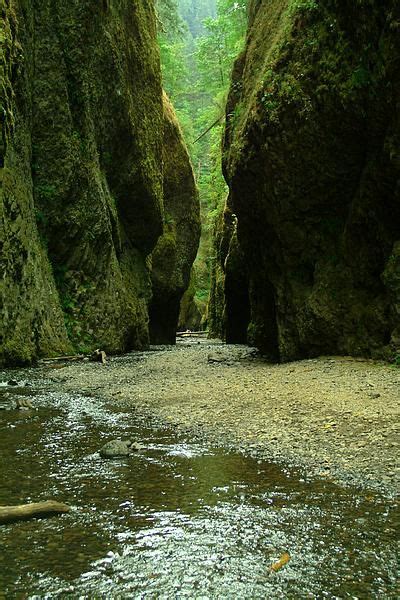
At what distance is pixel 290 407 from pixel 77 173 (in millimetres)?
11020

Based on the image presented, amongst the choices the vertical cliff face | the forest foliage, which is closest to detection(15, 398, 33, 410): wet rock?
the vertical cliff face

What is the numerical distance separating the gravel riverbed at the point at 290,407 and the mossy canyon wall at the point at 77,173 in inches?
100

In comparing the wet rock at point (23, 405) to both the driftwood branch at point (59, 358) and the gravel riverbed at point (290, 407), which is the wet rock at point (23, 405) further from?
the driftwood branch at point (59, 358)

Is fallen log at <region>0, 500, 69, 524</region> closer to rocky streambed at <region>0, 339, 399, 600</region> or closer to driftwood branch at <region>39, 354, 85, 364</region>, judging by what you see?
rocky streambed at <region>0, 339, 399, 600</region>

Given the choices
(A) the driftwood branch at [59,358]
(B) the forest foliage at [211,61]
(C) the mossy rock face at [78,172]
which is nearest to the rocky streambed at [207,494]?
(A) the driftwood branch at [59,358]

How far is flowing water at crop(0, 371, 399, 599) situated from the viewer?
7.15ft

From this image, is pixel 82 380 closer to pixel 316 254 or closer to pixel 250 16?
pixel 316 254

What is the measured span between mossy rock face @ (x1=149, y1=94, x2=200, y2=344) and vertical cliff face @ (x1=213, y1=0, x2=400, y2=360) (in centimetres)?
1419

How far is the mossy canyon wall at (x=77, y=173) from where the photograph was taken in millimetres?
10664

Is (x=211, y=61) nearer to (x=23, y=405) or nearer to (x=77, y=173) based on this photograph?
(x=77, y=173)

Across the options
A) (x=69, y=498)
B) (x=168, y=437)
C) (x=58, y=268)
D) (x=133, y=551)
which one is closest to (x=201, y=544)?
(x=133, y=551)

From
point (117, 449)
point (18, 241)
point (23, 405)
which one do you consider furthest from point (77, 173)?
point (117, 449)

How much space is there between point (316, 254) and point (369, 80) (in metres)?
3.73

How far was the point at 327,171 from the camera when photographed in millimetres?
10359
